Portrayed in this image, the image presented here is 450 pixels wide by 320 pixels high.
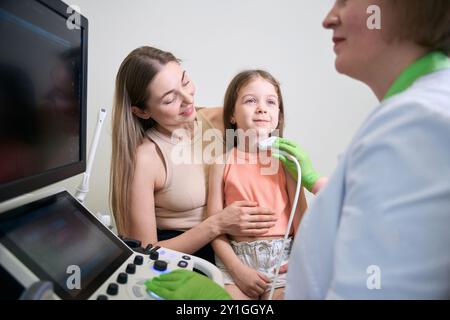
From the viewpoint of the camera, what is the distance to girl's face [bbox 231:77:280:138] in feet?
3.80

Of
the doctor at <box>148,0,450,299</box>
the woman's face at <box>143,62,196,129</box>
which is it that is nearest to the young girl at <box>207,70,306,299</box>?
the woman's face at <box>143,62,196,129</box>

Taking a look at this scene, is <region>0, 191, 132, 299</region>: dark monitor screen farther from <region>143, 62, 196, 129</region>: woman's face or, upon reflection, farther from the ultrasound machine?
<region>143, 62, 196, 129</region>: woman's face

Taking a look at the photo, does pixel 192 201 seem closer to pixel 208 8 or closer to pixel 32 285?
pixel 32 285

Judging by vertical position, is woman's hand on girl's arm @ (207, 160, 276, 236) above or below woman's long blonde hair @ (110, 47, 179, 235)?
below

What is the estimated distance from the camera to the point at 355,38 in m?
0.52

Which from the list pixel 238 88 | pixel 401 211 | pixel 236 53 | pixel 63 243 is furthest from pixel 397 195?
pixel 236 53

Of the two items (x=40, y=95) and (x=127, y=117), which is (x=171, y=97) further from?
(x=40, y=95)

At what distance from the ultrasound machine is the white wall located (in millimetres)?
676

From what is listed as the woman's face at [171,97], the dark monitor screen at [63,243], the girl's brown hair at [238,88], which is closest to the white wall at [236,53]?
the girl's brown hair at [238,88]

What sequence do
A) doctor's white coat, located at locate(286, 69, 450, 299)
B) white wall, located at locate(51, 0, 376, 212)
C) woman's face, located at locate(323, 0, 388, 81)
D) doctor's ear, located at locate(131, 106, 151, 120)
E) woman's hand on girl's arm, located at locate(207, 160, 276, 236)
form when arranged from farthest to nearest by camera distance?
1. white wall, located at locate(51, 0, 376, 212)
2. doctor's ear, located at locate(131, 106, 151, 120)
3. woman's hand on girl's arm, located at locate(207, 160, 276, 236)
4. woman's face, located at locate(323, 0, 388, 81)
5. doctor's white coat, located at locate(286, 69, 450, 299)

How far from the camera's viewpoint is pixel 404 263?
40cm

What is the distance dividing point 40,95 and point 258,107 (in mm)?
749

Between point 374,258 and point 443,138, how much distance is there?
0.17 meters
